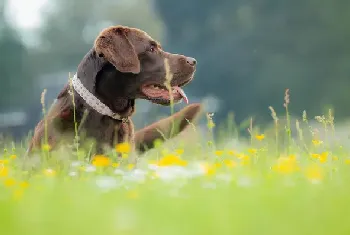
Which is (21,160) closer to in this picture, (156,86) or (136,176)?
(156,86)

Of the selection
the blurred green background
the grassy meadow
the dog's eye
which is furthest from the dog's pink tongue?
the blurred green background

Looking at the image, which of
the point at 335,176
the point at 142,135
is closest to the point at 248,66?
the point at 142,135

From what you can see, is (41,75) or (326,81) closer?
(326,81)

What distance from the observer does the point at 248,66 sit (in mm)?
29094

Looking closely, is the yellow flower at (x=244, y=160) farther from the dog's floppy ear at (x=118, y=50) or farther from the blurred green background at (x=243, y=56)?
the blurred green background at (x=243, y=56)

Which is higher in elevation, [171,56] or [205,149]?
[171,56]

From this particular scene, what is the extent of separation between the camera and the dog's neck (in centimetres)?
494

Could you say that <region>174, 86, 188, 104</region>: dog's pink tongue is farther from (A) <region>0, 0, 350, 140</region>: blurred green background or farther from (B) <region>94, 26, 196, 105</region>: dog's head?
(A) <region>0, 0, 350, 140</region>: blurred green background

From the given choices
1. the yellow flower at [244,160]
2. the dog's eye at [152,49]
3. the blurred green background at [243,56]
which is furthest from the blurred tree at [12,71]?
the yellow flower at [244,160]

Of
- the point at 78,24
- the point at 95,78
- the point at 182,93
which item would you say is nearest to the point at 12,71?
the point at 78,24

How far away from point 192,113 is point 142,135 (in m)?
0.47

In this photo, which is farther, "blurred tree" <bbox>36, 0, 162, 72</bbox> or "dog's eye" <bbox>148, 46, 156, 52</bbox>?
"blurred tree" <bbox>36, 0, 162, 72</bbox>

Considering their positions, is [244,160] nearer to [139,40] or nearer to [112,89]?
[112,89]

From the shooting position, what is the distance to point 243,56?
29203 millimetres
